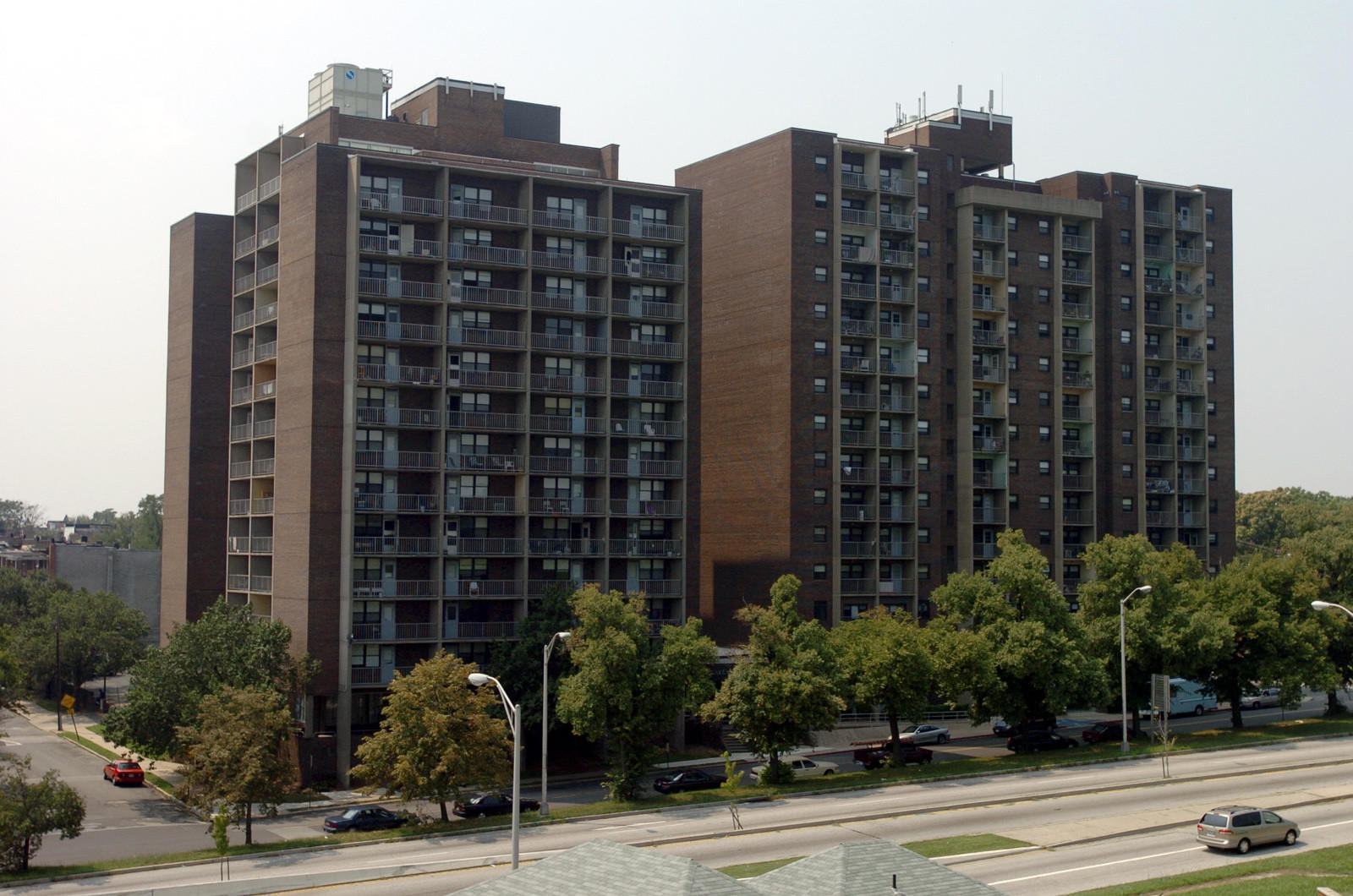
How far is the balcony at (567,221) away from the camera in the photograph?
255ft

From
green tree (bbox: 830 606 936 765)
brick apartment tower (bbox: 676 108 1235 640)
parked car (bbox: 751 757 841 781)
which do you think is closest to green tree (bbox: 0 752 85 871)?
parked car (bbox: 751 757 841 781)

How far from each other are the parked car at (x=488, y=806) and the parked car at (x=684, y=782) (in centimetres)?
630

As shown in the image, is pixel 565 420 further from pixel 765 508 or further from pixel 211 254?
pixel 211 254

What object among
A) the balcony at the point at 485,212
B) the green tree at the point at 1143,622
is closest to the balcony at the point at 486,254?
the balcony at the point at 485,212

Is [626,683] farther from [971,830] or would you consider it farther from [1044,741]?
[1044,741]

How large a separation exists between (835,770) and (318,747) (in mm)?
28862

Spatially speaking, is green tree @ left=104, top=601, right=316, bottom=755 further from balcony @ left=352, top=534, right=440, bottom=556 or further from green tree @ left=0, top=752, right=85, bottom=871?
green tree @ left=0, top=752, right=85, bottom=871

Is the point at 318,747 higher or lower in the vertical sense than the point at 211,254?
lower

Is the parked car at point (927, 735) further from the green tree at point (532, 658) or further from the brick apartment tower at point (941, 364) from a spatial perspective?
the green tree at point (532, 658)

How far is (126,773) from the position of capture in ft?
233

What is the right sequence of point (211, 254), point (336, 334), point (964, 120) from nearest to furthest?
point (336, 334) < point (211, 254) < point (964, 120)

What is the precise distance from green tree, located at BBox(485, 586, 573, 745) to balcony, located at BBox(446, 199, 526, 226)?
74.7ft

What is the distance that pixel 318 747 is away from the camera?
2778 inches

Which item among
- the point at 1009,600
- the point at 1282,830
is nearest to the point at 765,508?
the point at 1009,600
